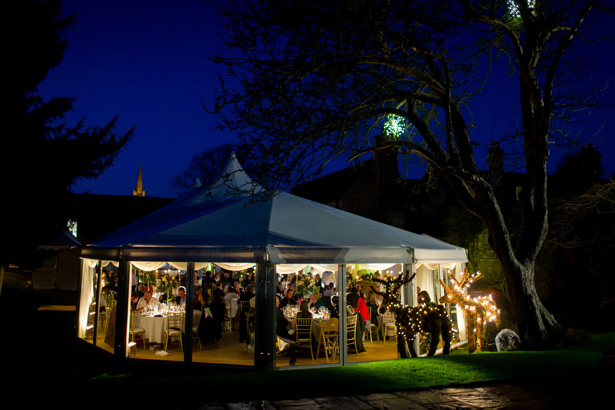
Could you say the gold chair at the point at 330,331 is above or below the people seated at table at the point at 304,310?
below

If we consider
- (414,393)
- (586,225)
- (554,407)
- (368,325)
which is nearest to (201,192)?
(368,325)

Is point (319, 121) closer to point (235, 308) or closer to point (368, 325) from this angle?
point (368, 325)

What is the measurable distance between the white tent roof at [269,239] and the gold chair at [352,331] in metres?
1.47

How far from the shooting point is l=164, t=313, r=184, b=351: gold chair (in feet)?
34.6

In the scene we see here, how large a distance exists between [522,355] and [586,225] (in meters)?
10.3

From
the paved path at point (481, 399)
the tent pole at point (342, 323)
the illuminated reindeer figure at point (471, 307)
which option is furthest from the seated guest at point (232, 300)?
the paved path at point (481, 399)

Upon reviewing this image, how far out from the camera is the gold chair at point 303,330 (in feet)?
33.0

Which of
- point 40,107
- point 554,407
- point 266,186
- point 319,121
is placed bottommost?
point 554,407

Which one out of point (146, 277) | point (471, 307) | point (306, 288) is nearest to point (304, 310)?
point (471, 307)

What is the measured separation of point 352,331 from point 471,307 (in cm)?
251

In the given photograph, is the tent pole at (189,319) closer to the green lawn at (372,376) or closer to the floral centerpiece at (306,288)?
the green lawn at (372,376)

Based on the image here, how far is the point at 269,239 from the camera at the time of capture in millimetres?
9070

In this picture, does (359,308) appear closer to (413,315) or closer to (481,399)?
(413,315)

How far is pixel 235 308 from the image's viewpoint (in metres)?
14.1
